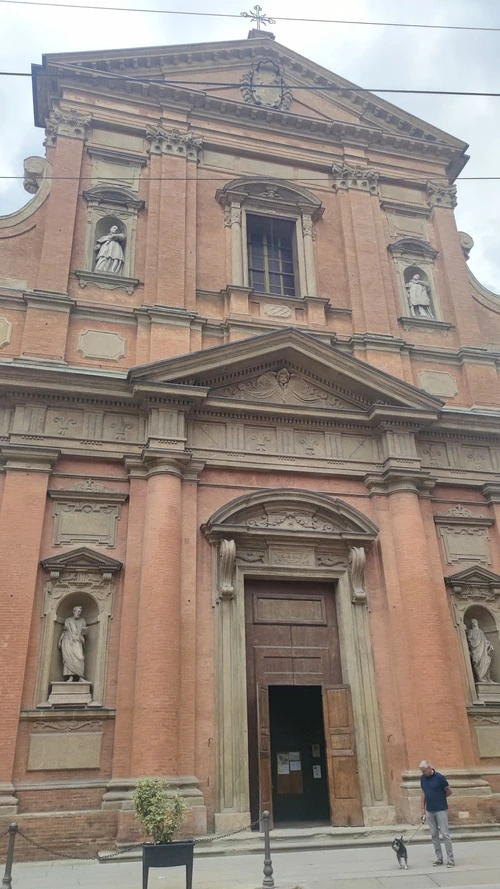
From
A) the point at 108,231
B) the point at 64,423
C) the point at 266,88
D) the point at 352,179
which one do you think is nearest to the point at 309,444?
the point at 64,423

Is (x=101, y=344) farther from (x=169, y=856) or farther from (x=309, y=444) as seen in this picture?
(x=169, y=856)

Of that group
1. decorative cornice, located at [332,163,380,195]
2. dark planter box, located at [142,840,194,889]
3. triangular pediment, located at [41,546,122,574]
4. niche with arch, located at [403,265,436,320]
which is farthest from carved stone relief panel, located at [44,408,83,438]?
decorative cornice, located at [332,163,380,195]

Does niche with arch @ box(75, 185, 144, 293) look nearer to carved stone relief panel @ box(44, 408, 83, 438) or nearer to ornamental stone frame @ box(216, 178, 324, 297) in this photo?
ornamental stone frame @ box(216, 178, 324, 297)

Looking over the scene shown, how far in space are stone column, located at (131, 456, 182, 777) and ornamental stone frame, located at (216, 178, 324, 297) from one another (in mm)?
5751

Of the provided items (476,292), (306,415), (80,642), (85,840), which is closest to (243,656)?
(80,642)

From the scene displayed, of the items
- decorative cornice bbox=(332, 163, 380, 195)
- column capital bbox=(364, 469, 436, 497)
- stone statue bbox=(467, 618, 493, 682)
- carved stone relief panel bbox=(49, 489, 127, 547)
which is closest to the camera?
carved stone relief panel bbox=(49, 489, 127, 547)

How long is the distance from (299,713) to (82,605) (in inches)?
196

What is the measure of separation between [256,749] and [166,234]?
10.4m

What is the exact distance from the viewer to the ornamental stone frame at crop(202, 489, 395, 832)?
10656mm

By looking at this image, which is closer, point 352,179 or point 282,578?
point 282,578

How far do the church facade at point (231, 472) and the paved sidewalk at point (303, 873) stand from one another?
1.02 metres

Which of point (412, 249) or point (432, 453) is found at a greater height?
point (412, 249)

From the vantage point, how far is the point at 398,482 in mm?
13055

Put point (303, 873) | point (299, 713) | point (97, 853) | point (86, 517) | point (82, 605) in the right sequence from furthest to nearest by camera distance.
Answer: point (299, 713)
point (86, 517)
point (82, 605)
point (97, 853)
point (303, 873)
